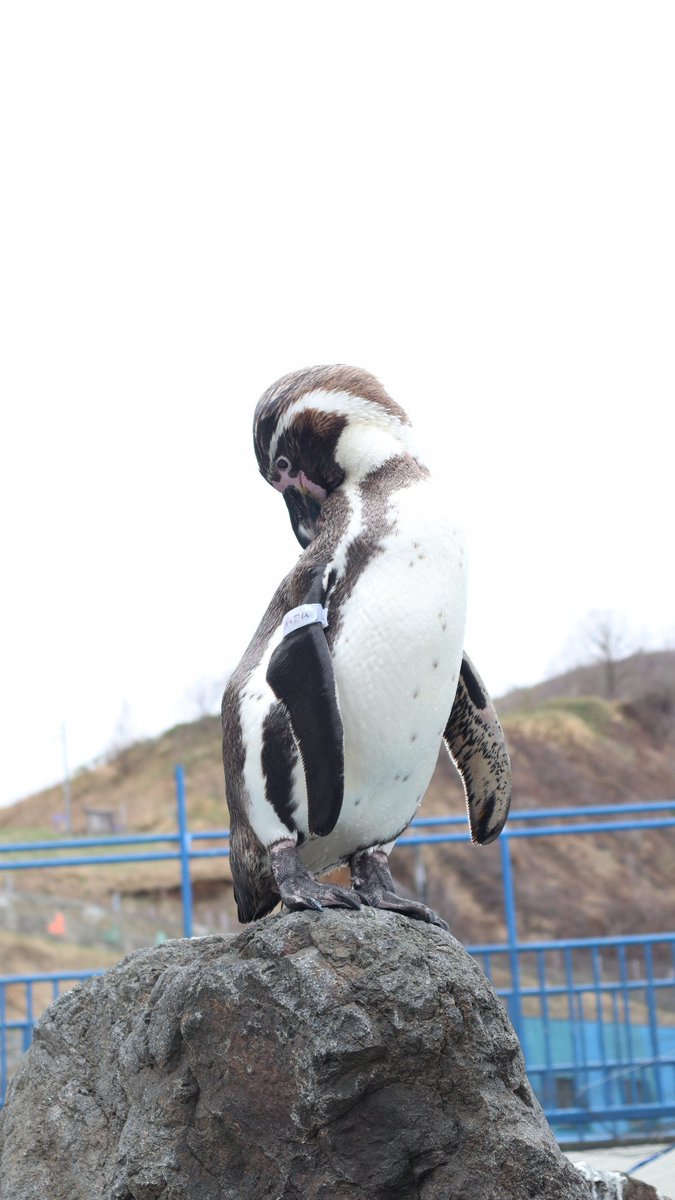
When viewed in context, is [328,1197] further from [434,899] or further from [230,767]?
[434,899]

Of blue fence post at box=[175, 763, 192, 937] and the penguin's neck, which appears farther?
blue fence post at box=[175, 763, 192, 937]

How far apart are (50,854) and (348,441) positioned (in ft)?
55.5

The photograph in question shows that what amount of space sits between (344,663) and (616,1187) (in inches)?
49.9

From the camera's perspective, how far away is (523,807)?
1936 cm

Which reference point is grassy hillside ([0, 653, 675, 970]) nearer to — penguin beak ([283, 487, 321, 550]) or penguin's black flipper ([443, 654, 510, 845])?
penguin's black flipper ([443, 654, 510, 845])

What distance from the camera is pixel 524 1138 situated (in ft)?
6.15

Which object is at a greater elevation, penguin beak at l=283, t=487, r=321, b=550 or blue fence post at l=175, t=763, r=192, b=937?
penguin beak at l=283, t=487, r=321, b=550

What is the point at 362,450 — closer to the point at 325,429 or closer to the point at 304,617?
the point at 325,429

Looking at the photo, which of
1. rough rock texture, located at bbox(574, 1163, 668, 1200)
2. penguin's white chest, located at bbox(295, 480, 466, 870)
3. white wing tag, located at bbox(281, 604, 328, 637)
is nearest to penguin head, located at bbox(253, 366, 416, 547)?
penguin's white chest, located at bbox(295, 480, 466, 870)

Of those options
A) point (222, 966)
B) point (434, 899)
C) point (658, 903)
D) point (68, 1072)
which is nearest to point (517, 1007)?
point (68, 1072)

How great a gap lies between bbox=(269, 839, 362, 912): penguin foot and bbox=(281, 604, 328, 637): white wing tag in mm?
375

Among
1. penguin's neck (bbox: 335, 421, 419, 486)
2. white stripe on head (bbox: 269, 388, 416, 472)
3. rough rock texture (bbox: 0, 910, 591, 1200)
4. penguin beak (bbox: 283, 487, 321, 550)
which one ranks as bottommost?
rough rock texture (bbox: 0, 910, 591, 1200)

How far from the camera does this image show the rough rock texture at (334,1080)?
72.2 inches

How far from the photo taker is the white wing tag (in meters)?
2.16
